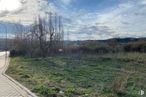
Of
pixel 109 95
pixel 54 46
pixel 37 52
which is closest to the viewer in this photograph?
pixel 109 95

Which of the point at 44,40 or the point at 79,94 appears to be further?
the point at 44,40

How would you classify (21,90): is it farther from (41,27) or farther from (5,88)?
(41,27)

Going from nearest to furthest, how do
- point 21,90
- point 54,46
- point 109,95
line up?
point 109,95, point 21,90, point 54,46

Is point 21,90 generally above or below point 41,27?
below

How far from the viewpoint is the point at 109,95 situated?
1155 cm

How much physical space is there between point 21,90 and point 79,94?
9.75ft

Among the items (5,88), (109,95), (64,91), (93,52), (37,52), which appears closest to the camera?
(109,95)

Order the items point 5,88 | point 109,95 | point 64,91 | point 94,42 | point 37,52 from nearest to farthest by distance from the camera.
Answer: point 109,95
point 64,91
point 5,88
point 37,52
point 94,42

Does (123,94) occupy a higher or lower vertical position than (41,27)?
lower

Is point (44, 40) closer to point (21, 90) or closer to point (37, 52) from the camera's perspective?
point (37, 52)

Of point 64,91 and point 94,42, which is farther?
point 94,42

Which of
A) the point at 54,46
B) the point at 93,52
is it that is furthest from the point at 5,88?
the point at 93,52

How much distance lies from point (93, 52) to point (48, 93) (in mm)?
42326

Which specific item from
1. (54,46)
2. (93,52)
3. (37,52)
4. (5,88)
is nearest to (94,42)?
(93,52)
